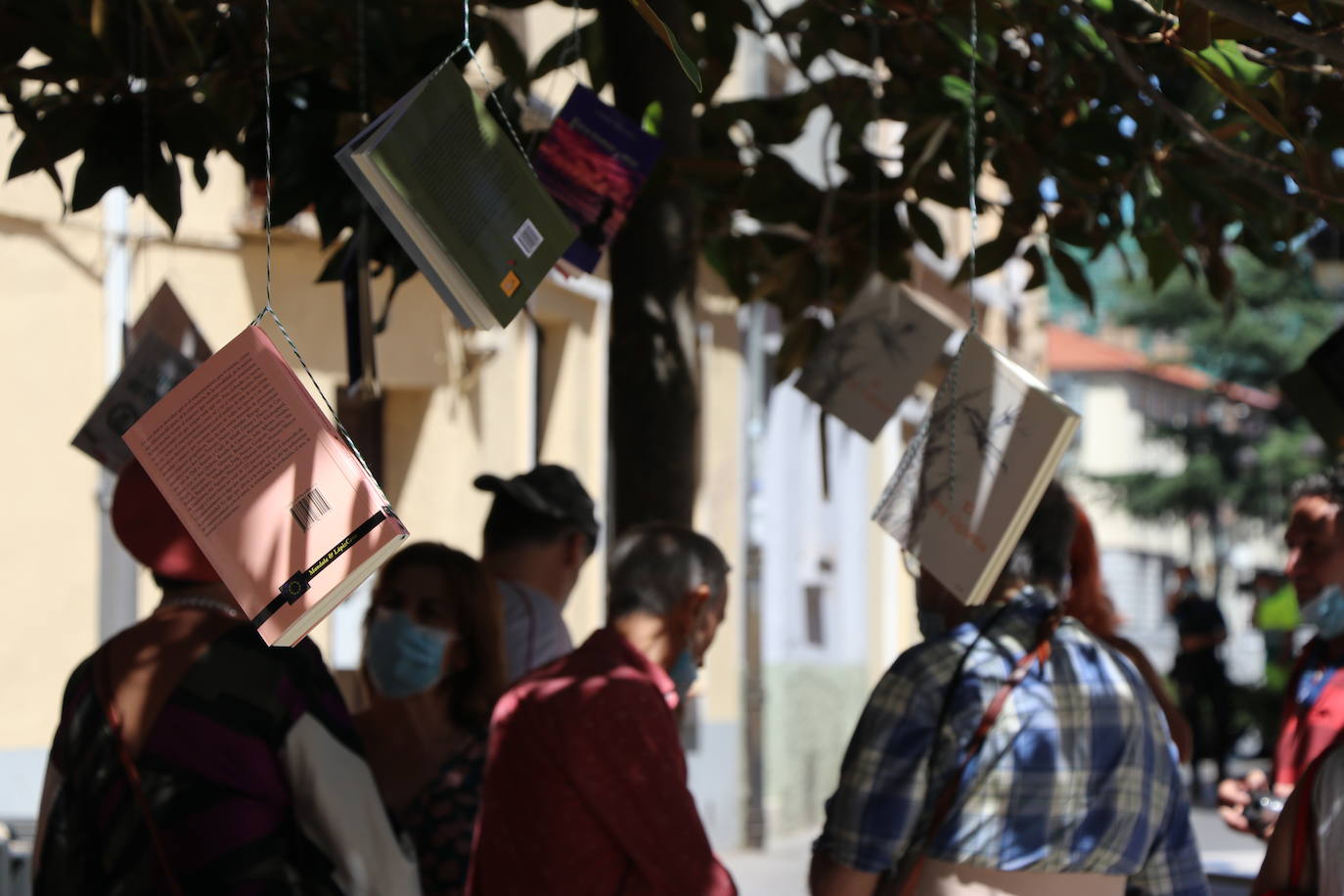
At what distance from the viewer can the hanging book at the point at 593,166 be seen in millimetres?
3295

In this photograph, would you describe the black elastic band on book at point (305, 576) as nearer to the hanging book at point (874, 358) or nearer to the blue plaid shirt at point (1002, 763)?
the blue plaid shirt at point (1002, 763)

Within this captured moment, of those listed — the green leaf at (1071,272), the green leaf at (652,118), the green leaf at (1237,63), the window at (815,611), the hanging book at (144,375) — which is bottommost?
the window at (815,611)

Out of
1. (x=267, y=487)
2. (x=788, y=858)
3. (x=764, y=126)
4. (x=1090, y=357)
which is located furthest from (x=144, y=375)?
(x=1090, y=357)

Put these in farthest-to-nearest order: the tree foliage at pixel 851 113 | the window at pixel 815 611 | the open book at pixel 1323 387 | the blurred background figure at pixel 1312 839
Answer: the window at pixel 815 611 < the open book at pixel 1323 387 < the tree foliage at pixel 851 113 < the blurred background figure at pixel 1312 839

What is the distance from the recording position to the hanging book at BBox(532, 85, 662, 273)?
10.8 ft

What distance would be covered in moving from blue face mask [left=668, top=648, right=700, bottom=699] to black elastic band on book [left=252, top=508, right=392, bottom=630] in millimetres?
1360

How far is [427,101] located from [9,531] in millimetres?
5376

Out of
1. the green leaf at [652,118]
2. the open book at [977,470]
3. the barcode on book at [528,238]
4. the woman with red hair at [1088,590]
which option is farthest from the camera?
the woman with red hair at [1088,590]

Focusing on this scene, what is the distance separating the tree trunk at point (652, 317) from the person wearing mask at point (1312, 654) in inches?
60.3

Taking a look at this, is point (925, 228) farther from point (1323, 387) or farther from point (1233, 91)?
point (1233, 91)

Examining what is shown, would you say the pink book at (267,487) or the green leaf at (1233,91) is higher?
the green leaf at (1233,91)

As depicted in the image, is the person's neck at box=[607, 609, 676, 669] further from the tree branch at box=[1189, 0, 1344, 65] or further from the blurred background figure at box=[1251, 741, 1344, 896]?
the tree branch at box=[1189, 0, 1344, 65]

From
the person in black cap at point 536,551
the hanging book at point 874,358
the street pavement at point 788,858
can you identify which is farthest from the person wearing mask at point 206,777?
the street pavement at point 788,858

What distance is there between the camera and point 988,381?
9.08ft
